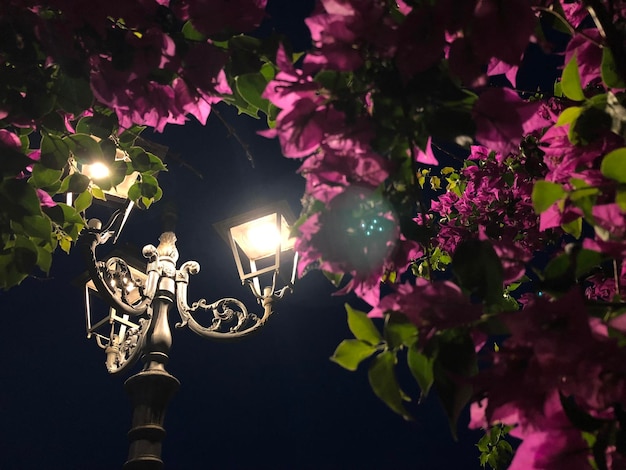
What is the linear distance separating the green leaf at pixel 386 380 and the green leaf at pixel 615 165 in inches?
20.7

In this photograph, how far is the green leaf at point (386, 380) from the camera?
1.06 m

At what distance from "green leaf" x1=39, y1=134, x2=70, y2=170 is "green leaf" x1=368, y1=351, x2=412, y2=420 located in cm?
136

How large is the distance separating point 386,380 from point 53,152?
1420 mm

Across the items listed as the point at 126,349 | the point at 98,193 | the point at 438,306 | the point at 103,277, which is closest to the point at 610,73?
the point at 438,306

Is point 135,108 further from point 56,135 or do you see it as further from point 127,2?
Result: point 56,135

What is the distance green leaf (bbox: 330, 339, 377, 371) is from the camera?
115cm

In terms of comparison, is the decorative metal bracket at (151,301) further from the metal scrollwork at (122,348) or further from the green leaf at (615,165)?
the green leaf at (615,165)

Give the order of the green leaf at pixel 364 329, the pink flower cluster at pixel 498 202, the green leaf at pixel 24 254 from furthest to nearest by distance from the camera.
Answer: the pink flower cluster at pixel 498 202
the green leaf at pixel 24 254
the green leaf at pixel 364 329

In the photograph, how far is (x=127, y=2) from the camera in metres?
1.36

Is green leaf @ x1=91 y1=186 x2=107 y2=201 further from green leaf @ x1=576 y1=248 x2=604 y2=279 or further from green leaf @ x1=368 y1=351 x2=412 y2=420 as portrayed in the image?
green leaf @ x1=576 y1=248 x2=604 y2=279

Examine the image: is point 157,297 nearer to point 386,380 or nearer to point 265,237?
point 265,237

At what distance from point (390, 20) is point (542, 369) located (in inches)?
29.0

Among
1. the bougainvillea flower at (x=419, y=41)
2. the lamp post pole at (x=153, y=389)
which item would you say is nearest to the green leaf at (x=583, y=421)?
the bougainvillea flower at (x=419, y=41)

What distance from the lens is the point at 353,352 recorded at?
3.78 feet
